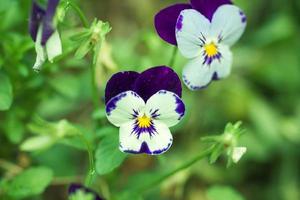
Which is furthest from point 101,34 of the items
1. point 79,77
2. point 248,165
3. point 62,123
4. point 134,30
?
point 134,30

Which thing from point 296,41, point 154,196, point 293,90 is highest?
point 296,41

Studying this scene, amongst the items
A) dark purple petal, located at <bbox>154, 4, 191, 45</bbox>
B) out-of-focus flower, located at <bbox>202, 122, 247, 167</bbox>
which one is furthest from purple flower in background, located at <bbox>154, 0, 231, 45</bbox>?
out-of-focus flower, located at <bbox>202, 122, 247, 167</bbox>

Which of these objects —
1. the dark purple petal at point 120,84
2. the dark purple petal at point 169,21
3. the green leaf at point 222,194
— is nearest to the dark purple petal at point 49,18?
the dark purple petal at point 120,84

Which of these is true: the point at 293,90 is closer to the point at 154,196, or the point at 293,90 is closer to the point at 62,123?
the point at 154,196

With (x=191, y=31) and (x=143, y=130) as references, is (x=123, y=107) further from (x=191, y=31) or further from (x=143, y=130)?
(x=191, y=31)

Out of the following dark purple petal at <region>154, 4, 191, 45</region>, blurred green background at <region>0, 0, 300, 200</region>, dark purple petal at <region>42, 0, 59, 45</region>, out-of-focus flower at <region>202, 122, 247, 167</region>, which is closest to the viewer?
dark purple petal at <region>42, 0, 59, 45</region>

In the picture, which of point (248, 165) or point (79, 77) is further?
point (248, 165)

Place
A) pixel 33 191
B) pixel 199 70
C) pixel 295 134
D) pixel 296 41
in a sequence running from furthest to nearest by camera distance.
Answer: pixel 296 41 → pixel 295 134 → pixel 33 191 → pixel 199 70

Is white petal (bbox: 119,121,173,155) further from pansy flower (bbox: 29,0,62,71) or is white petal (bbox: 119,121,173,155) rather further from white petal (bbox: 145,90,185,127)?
pansy flower (bbox: 29,0,62,71)
